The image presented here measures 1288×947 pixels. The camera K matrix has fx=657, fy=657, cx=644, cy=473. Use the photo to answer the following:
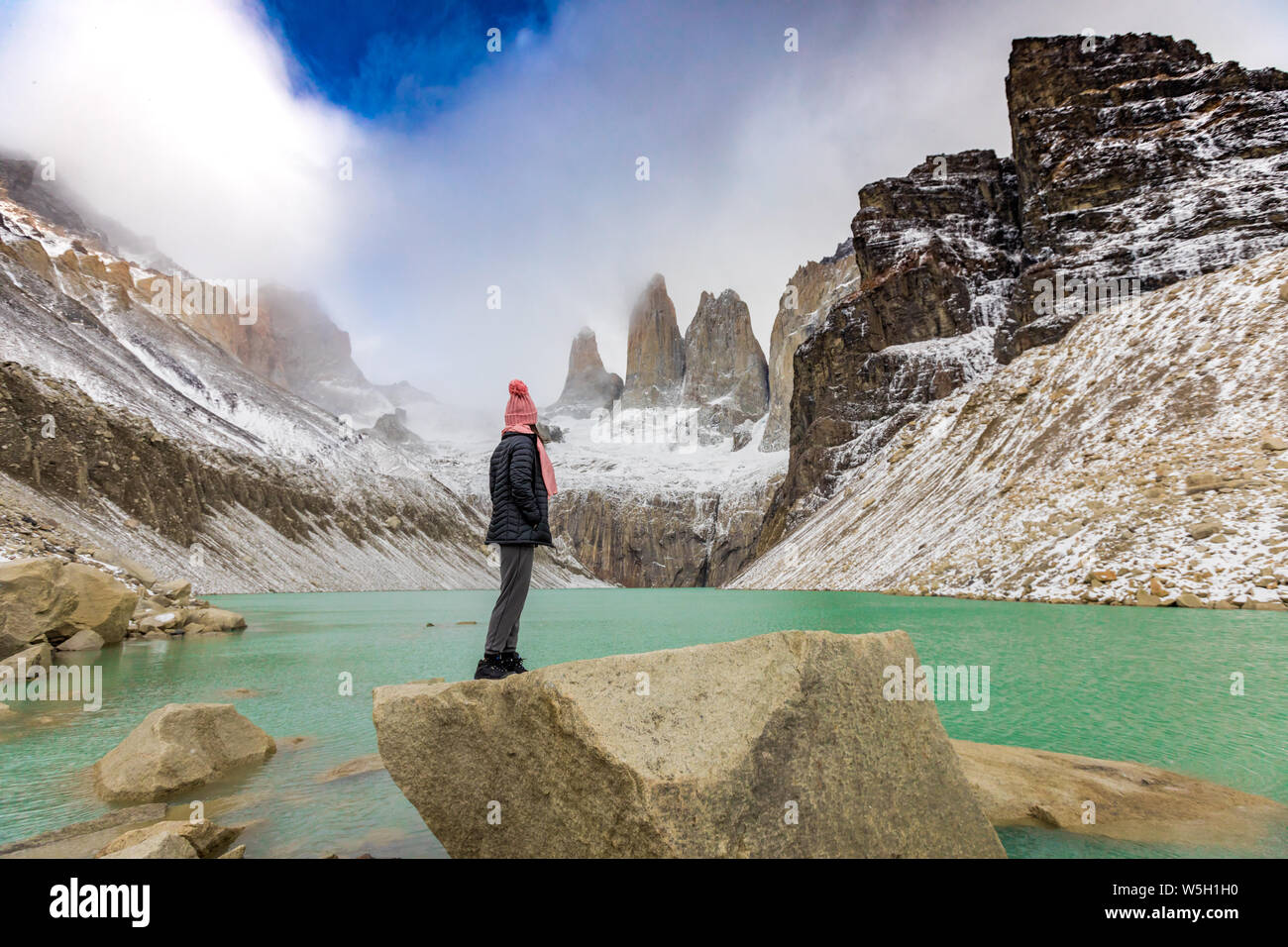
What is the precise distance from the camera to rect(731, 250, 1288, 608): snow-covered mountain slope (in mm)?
22828

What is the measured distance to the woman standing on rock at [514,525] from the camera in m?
6.95

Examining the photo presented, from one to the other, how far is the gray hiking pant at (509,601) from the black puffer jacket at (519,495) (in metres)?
0.15

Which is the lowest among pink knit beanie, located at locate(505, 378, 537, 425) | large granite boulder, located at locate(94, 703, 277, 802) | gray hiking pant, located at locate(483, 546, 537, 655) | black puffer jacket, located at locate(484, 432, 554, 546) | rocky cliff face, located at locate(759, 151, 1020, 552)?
large granite boulder, located at locate(94, 703, 277, 802)

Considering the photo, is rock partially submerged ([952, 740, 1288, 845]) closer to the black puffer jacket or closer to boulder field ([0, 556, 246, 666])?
the black puffer jacket

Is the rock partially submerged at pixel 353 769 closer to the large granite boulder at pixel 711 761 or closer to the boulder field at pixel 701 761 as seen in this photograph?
the boulder field at pixel 701 761

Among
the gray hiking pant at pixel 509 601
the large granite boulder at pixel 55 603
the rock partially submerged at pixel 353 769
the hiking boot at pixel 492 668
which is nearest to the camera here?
the rock partially submerged at pixel 353 769

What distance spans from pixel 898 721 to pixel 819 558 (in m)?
54.2

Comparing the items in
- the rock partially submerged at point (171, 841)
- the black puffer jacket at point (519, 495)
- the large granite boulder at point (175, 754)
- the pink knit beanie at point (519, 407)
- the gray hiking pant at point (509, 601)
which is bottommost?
the large granite boulder at point (175, 754)

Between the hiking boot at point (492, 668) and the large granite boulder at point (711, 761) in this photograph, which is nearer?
the large granite boulder at point (711, 761)

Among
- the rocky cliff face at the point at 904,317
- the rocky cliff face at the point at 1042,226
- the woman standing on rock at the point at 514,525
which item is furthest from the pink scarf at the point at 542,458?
the rocky cliff face at the point at 904,317

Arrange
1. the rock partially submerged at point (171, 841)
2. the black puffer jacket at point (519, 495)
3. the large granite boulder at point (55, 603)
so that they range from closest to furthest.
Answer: the rock partially submerged at point (171, 841) < the black puffer jacket at point (519, 495) < the large granite boulder at point (55, 603)

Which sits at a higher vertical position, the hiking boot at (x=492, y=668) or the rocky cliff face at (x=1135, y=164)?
the rocky cliff face at (x=1135, y=164)

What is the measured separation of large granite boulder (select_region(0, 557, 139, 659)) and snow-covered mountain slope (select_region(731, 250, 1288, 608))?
30.0m

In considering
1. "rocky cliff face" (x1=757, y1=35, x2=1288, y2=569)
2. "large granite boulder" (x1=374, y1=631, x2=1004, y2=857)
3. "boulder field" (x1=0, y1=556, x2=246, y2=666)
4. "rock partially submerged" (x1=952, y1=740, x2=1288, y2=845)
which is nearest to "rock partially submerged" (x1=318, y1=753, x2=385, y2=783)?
"large granite boulder" (x1=374, y1=631, x2=1004, y2=857)
